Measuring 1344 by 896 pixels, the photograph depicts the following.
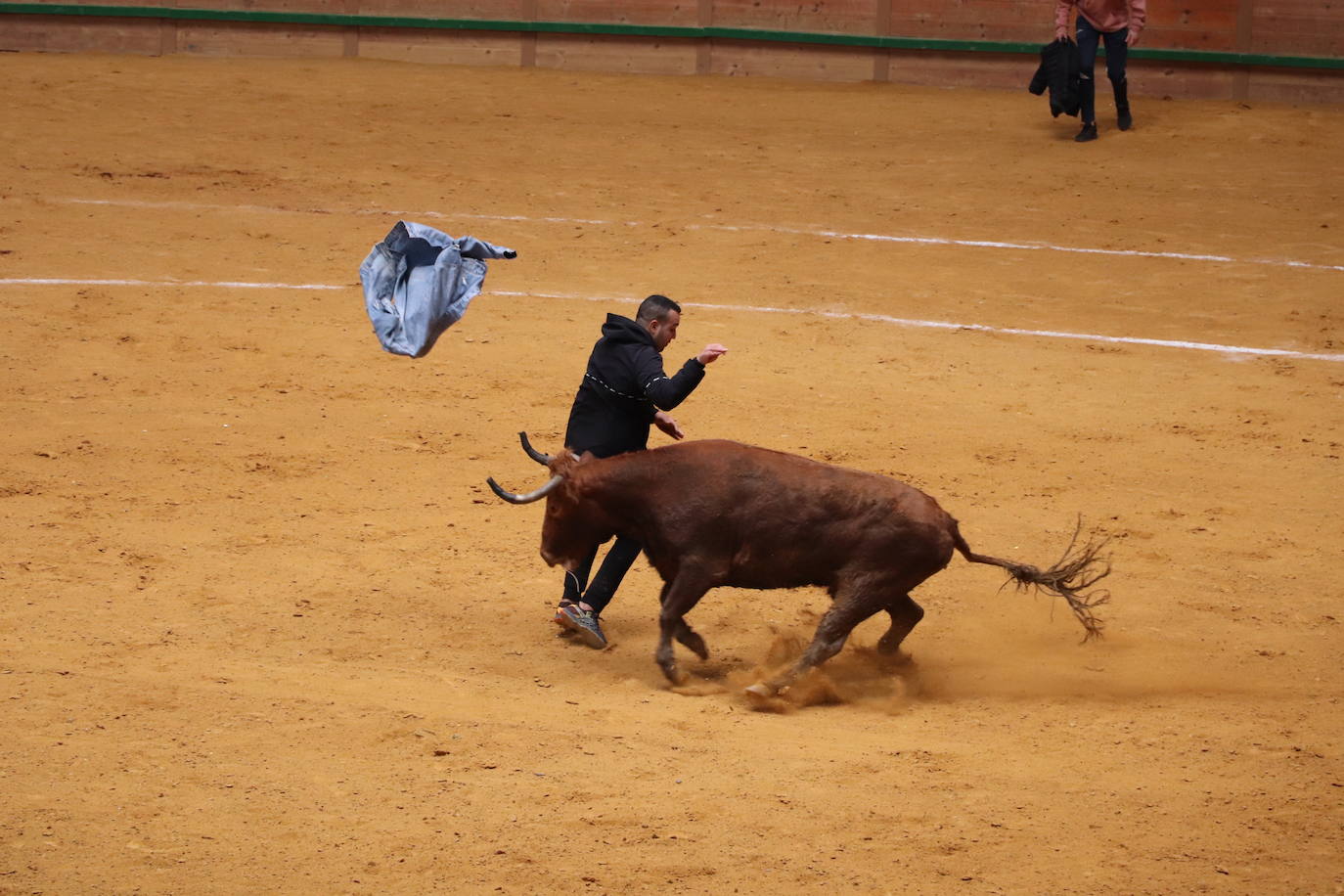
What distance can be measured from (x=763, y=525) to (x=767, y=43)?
49.5ft

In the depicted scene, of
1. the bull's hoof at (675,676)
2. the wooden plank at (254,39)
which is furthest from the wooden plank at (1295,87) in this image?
the bull's hoof at (675,676)

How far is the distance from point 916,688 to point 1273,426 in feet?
16.9

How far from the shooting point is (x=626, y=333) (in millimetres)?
7316

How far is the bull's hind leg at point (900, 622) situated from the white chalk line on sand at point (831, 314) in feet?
20.3

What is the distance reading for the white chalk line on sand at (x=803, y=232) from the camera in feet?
49.2

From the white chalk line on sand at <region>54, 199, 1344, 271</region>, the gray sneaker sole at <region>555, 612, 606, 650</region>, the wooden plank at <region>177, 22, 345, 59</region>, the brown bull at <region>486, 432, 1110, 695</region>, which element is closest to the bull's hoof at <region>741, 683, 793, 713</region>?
the brown bull at <region>486, 432, 1110, 695</region>

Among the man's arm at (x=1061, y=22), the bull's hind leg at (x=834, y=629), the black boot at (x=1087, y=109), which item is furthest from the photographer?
the black boot at (x=1087, y=109)

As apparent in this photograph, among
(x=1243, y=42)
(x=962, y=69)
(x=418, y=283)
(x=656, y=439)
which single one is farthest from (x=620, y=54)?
(x=418, y=283)

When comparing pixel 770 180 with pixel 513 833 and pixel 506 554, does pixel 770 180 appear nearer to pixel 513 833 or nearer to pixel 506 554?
pixel 506 554

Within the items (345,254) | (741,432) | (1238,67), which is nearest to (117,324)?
(345,254)

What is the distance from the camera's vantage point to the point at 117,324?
12523 mm

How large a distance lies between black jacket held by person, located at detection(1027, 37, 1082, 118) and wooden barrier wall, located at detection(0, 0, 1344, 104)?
2.25 m

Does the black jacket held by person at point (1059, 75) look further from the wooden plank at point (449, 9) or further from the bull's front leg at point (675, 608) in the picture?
the bull's front leg at point (675, 608)

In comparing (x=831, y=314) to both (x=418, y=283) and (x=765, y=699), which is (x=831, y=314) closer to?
(x=418, y=283)
